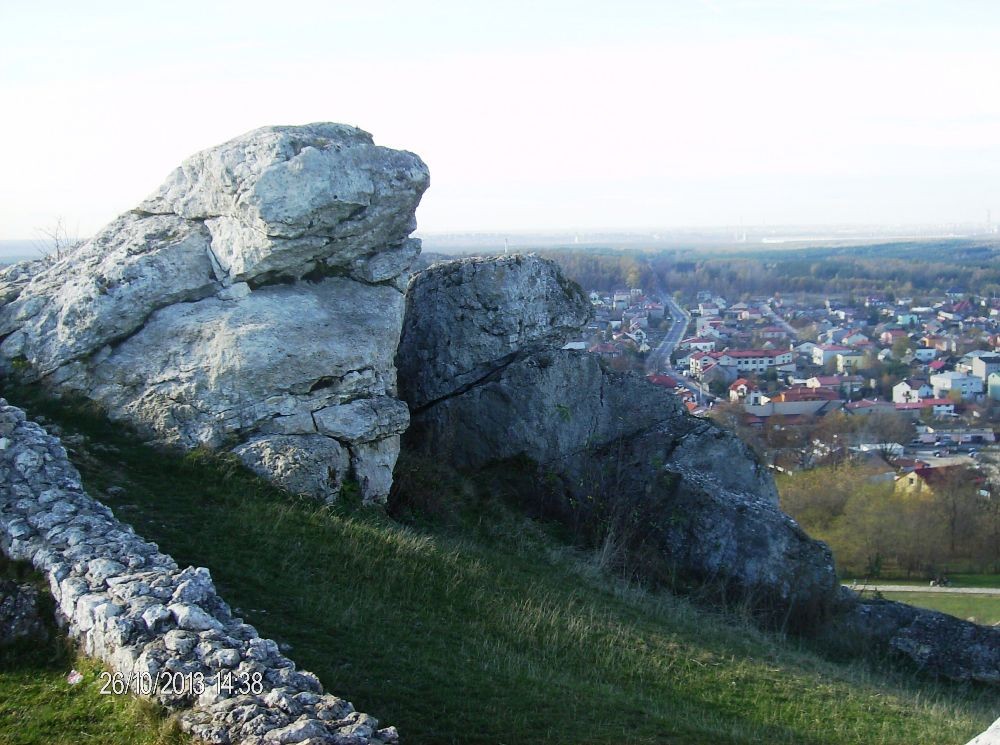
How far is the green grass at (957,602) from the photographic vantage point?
22.2 metres

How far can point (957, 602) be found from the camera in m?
24.4

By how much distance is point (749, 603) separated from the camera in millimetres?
11766

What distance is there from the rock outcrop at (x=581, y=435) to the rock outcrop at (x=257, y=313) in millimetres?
2230

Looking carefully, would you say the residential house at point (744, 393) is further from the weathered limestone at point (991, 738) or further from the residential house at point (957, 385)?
the weathered limestone at point (991, 738)

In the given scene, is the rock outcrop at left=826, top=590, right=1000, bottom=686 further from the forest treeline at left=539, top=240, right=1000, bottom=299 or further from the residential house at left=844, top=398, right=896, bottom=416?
the forest treeline at left=539, top=240, right=1000, bottom=299

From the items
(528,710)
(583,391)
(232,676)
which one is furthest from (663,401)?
(232,676)

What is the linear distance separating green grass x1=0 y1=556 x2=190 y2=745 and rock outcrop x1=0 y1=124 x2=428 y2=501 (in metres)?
3.57

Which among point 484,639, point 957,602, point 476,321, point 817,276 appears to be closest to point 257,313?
point 476,321

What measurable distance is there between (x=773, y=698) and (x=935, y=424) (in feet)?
165

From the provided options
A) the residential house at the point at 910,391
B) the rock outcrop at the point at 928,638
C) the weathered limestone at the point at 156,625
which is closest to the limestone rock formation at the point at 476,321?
the rock outcrop at the point at 928,638

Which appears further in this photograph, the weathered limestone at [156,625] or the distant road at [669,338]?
the distant road at [669,338]

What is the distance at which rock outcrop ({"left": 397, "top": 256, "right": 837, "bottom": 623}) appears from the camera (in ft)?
41.1

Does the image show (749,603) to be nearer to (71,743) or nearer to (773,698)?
(773,698)

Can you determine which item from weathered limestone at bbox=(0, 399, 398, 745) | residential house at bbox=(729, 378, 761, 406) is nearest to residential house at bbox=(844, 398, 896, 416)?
residential house at bbox=(729, 378, 761, 406)
